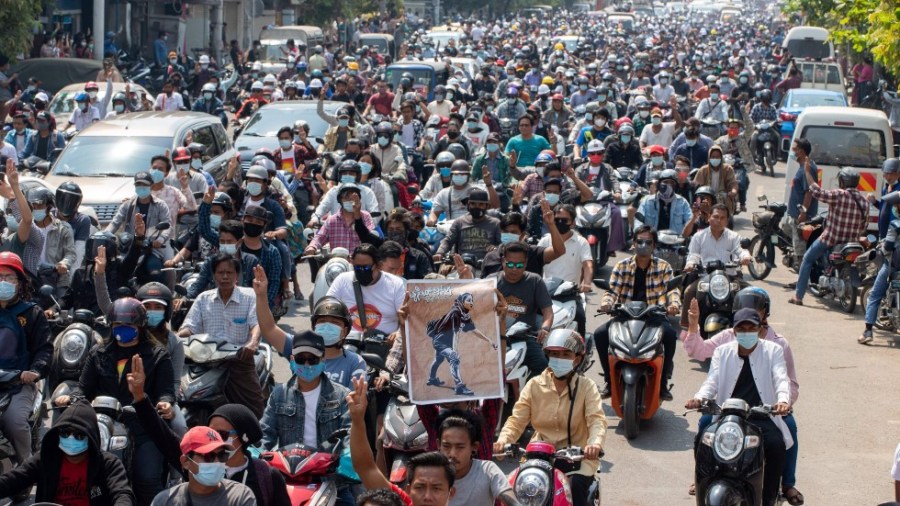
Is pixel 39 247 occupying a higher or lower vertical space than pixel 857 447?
higher

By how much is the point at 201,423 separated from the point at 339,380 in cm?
91

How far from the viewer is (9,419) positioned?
9656 millimetres

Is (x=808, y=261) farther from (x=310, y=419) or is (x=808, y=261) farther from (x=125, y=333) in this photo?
(x=125, y=333)

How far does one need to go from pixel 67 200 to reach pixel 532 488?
7323mm

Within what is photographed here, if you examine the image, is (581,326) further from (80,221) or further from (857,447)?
(80,221)

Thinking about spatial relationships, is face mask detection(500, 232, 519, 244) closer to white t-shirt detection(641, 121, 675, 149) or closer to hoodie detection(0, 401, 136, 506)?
hoodie detection(0, 401, 136, 506)

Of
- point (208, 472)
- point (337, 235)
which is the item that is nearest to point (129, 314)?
point (208, 472)

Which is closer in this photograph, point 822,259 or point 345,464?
point 345,464

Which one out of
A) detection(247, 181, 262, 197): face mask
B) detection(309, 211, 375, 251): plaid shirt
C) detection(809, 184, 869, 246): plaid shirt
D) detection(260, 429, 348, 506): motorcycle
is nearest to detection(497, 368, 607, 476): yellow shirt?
detection(260, 429, 348, 506): motorcycle

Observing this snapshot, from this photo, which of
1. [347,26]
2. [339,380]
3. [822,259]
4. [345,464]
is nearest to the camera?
[345,464]

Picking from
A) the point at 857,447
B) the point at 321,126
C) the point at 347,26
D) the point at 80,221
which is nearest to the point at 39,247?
the point at 80,221

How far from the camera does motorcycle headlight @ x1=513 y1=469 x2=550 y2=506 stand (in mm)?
7715

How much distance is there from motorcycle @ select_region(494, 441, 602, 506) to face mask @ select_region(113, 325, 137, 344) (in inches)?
93.4

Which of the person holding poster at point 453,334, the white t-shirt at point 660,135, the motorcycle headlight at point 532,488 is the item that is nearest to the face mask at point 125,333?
the person holding poster at point 453,334
